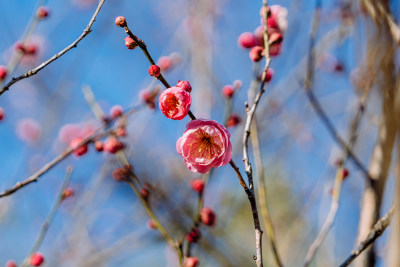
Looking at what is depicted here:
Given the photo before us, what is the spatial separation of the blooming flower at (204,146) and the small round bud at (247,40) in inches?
18.5

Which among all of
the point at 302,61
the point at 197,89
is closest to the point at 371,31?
the point at 302,61

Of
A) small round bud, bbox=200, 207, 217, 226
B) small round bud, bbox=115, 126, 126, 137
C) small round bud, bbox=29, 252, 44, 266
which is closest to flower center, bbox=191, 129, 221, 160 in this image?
small round bud, bbox=200, 207, 217, 226

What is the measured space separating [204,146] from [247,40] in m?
0.52

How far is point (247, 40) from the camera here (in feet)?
4.94

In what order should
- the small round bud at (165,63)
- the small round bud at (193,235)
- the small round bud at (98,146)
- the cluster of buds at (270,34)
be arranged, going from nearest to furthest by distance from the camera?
the small round bud at (193,235), the cluster of buds at (270,34), the small round bud at (98,146), the small round bud at (165,63)

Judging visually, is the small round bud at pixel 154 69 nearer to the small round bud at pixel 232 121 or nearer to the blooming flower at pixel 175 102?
the blooming flower at pixel 175 102

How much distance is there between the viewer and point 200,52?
116 inches

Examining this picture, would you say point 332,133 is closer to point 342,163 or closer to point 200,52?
point 342,163

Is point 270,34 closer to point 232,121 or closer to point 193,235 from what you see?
point 232,121

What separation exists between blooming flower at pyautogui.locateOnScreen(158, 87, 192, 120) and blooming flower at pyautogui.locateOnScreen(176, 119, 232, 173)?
4cm

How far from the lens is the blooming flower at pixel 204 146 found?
1.05 m

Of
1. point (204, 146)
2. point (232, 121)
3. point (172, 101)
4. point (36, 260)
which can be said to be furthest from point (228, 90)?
point (36, 260)

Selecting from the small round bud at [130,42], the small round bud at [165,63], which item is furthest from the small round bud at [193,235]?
the small round bud at [165,63]

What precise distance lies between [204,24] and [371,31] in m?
2.21
